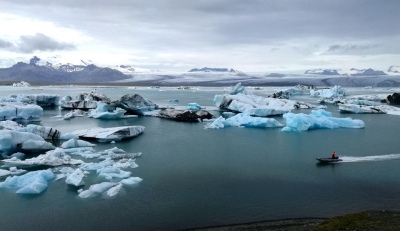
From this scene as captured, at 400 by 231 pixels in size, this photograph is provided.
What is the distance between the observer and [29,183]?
31.4ft

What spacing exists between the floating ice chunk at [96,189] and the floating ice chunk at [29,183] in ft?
3.88

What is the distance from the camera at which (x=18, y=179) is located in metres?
9.70

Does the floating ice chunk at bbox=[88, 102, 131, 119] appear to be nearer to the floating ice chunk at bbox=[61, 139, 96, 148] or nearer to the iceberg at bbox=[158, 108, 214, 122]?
the iceberg at bbox=[158, 108, 214, 122]

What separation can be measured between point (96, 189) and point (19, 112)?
14291mm

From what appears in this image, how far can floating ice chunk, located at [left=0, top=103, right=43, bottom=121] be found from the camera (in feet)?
66.8

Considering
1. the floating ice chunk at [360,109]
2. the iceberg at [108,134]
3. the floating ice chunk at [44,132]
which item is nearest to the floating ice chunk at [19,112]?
the floating ice chunk at [44,132]

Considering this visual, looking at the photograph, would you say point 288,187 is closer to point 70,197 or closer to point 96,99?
point 70,197

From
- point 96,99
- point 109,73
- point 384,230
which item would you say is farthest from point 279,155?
point 109,73

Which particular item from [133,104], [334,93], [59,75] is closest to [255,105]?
[133,104]

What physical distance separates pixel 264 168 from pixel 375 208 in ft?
12.6

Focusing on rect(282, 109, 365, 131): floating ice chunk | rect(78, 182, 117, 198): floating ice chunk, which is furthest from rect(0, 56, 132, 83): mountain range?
rect(78, 182, 117, 198): floating ice chunk

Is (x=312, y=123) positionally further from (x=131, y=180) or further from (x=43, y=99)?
(x=43, y=99)

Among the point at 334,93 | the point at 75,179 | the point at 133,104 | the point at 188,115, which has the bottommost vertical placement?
the point at 75,179

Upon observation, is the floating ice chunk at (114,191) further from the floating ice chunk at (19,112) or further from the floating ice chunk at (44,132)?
the floating ice chunk at (19,112)
